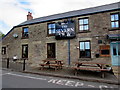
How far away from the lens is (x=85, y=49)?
9039 mm

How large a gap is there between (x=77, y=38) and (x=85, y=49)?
143cm

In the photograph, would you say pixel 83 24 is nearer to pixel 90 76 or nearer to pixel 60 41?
pixel 60 41

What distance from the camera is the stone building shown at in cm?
836

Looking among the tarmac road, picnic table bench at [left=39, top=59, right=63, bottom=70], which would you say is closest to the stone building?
picnic table bench at [left=39, top=59, right=63, bottom=70]

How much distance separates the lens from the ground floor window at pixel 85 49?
8.95 meters

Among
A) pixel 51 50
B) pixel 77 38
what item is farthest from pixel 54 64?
pixel 77 38

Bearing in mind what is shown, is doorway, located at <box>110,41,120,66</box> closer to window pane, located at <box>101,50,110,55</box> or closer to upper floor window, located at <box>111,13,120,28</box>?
window pane, located at <box>101,50,110,55</box>

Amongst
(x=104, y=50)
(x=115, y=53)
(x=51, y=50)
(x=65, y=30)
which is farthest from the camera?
(x=51, y=50)

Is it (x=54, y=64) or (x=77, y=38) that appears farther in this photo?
(x=77, y=38)

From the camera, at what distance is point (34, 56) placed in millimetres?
11219

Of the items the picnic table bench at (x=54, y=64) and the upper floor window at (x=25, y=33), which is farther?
the upper floor window at (x=25, y=33)

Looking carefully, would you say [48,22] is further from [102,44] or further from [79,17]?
[102,44]

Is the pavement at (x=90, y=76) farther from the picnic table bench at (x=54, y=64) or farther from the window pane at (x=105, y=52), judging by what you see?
the window pane at (x=105, y=52)

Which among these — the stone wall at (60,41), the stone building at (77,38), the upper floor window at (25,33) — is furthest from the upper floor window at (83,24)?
the upper floor window at (25,33)
